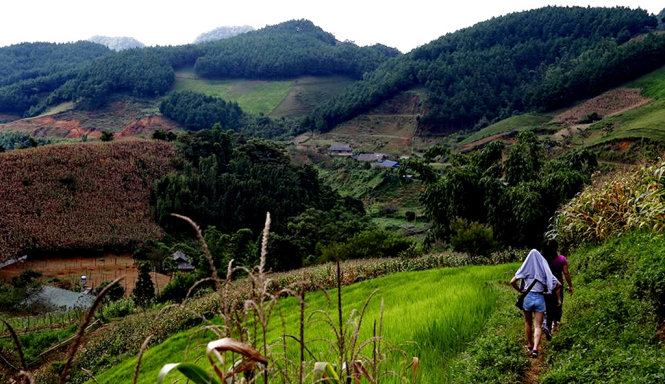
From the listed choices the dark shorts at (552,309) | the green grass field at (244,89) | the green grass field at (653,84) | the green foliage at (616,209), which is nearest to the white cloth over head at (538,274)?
the dark shorts at (552,309)

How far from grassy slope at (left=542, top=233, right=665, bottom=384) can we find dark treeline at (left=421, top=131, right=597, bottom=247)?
10.2m

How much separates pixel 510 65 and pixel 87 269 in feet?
331

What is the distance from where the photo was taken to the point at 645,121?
179 ft

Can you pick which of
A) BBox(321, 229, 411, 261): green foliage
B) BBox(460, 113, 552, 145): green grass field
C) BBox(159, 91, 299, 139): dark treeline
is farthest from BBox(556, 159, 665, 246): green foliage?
BBox(159, 91, 299, 139): dark treeline

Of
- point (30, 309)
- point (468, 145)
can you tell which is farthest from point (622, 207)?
point (468, 145)

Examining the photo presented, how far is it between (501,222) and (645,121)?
44497 mm

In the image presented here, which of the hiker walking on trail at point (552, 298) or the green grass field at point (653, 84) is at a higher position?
the green grass field at point (653, 84)

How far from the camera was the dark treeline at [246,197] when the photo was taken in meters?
37.4

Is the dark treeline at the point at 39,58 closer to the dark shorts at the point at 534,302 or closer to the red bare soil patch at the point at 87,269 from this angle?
the red bare soil patch at the point at 87,269

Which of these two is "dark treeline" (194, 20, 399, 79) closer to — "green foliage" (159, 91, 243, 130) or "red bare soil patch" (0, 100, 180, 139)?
"green foliage" (159, 91, 243, 130)

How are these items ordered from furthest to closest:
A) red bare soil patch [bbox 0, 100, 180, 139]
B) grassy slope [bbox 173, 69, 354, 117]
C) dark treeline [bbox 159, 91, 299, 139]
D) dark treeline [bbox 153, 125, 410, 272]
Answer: grassy slope [bbox 173, 69, 354, 117] → dark treeline [bbox 159, 91, 299, 139] → red bare soil patch [bbox 0, 100, 180, 139] → dark treeline [bbox 153, 125, 410, 272]

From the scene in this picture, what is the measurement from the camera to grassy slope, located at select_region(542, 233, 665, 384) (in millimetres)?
4270

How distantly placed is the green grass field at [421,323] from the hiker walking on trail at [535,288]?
89 centimetres

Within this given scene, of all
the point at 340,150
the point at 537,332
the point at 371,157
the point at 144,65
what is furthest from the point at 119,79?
the point at 537,332
